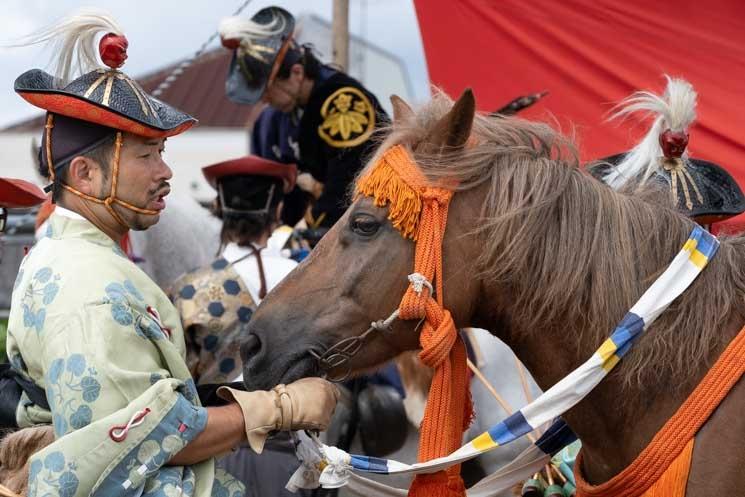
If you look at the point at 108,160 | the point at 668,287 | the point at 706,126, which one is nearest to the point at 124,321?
the point at 108,160

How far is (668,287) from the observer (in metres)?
2.39

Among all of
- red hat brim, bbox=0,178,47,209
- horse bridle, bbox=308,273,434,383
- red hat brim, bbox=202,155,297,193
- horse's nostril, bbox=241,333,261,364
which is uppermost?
horse bridle, bbox=308,273,434,383

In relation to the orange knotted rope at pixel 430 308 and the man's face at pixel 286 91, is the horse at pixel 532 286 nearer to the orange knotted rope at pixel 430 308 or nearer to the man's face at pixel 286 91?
the orange knotted rope at pixel 430 308

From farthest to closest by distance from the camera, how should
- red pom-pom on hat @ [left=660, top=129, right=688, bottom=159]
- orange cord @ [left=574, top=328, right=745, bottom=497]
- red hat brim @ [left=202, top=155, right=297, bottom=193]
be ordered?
red hat brim @ [left=202, top=155, right=297, bottom=193] < red pom-pom on hat @ [left=660, top=129, right=688, bottom=159] < orange cord @ [left=574, top=328, right=745, bottom=497]

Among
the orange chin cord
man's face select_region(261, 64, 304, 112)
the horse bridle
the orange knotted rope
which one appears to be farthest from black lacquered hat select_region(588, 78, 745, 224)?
man's face select_region(261, 64, 304, 112)

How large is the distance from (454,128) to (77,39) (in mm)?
1094

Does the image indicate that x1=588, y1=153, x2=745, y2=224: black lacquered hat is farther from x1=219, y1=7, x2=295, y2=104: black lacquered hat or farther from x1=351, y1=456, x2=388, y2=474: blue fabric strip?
x1=219, y1=7, x2=295, y2=104: black lacquered hat

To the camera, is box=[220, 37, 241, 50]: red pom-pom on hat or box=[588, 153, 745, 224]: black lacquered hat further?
box=[220, 37, 241, 50]: red pom-pom on hat

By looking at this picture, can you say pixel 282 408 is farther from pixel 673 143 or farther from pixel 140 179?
pixel 673 143

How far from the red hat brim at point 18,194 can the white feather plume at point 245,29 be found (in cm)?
223

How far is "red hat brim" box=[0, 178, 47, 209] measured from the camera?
3207 millimetres

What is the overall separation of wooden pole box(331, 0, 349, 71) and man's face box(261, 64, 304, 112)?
591mm

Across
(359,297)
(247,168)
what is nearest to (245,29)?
(247,168)

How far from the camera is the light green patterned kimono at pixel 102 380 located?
2.14m
